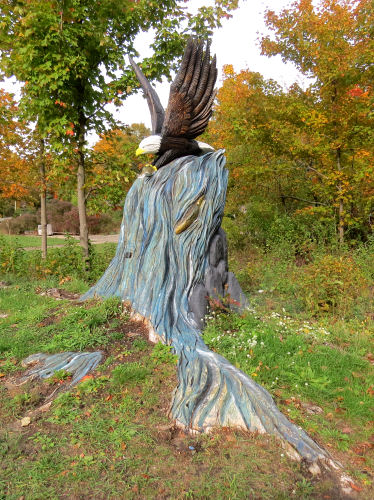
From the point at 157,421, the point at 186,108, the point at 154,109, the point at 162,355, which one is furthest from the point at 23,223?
the point at 157,421

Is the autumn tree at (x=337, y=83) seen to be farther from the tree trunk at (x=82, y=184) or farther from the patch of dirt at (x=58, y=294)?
the patch of dirt at (x=58, y=294)

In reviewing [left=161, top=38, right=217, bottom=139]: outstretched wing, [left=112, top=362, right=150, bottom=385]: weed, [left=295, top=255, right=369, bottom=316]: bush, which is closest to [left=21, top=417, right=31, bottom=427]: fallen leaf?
[left=112, top=362, right=150, bottom=385]: weed

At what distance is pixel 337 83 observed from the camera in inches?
309

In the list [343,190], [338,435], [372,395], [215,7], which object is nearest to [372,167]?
[343,190]

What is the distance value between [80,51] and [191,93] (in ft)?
9.85

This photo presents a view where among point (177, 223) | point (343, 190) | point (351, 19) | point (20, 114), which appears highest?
point (351, 19)

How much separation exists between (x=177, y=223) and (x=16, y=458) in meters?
2.87

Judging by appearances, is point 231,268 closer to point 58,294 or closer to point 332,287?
point 332,287

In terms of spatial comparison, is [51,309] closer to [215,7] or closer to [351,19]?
[215,7]

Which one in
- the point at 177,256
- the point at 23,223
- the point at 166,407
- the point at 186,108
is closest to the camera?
the point at 166,407

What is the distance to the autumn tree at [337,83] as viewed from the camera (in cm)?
738

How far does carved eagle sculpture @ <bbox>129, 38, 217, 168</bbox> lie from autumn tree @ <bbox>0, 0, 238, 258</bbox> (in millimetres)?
2321

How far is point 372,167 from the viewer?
281 inches

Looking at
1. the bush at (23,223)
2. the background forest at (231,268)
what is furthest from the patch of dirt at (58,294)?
the bush at (23,223)
